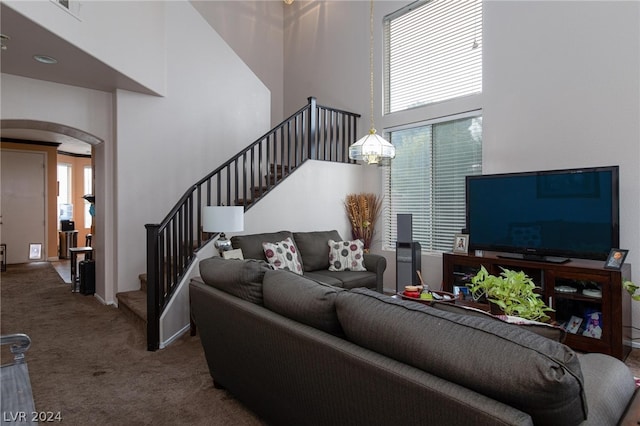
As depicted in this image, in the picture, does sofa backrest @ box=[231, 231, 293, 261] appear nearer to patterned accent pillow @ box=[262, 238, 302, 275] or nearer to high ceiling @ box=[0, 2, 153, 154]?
patterned accent pillow @ box=[262, 238, 302, 275]

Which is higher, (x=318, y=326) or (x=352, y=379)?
(x=318, y=326)

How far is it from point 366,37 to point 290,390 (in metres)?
5.45

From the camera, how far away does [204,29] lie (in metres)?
5.30

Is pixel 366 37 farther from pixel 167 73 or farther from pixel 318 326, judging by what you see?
pixel 318 326

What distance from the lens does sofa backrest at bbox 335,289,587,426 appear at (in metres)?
0.92

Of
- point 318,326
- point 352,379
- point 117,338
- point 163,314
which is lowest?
point 117,338

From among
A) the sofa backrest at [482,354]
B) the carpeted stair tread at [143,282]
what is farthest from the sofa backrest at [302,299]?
the carpeted stair tread at [143,282]

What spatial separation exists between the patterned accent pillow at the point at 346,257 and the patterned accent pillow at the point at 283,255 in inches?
19.0

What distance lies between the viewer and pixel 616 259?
2.98 m

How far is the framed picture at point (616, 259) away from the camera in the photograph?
2.95 meters

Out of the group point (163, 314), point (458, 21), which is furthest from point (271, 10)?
point (163, 314)

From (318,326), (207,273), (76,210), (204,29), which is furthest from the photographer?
(76,210)

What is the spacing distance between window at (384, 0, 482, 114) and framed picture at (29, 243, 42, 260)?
26.4 feet

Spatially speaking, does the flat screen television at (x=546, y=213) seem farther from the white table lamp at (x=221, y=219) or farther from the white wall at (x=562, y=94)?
the white table lamp at (x=221, y=219)
